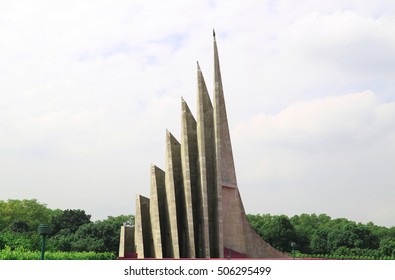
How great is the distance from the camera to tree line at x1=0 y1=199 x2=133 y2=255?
125 feet

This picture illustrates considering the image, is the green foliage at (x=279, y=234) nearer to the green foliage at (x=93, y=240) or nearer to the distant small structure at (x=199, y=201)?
the green foliage at (x=93, y=240)

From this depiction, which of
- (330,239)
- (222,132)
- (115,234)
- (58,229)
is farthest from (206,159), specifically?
(58,229)

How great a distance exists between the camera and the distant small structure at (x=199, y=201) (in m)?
22.4

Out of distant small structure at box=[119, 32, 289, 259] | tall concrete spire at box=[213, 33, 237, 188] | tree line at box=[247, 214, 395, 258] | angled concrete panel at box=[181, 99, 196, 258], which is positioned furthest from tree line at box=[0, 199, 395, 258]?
angled concrete panel at box=[181, 99, 196, 258]

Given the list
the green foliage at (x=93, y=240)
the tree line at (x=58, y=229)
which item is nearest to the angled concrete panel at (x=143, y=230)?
the tree line at (x=58, y=229)

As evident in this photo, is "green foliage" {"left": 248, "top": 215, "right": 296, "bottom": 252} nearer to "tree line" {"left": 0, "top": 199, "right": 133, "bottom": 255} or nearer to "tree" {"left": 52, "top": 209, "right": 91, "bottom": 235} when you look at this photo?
"tree line" {"left": 0, "top": 199, "right": 133, "bottom": 255}

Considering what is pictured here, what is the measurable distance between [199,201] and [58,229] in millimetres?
34507

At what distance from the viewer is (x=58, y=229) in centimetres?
5406

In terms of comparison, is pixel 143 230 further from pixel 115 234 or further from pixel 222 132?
pixel 115 234

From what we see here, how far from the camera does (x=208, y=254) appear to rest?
2166 centimetres

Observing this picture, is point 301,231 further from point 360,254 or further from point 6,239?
point 6,239

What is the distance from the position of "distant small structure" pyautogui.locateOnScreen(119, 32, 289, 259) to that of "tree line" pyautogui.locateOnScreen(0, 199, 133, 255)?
13239mm

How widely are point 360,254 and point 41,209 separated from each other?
34038mm

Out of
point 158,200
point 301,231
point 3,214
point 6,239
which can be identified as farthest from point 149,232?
point 3,214
